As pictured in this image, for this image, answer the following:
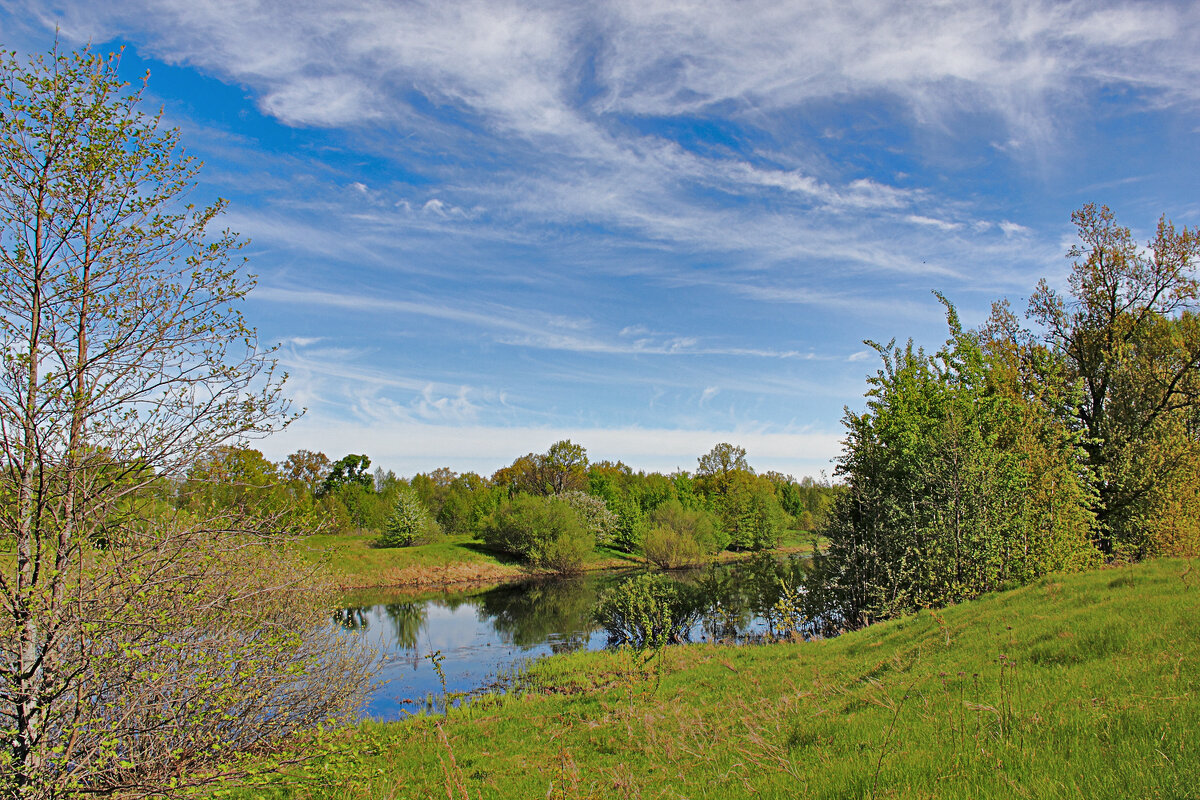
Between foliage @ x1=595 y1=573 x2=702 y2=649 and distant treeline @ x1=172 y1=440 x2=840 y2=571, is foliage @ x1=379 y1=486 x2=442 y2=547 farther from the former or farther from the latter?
foliage @ x1=595 y1=573 x2=702 y2=649

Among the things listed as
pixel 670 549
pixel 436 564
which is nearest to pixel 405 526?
pixel 436 564

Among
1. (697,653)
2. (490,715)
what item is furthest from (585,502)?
(490,715)

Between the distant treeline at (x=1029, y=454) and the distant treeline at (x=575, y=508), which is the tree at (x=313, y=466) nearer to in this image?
the distant treeline at (x=575, y=508)

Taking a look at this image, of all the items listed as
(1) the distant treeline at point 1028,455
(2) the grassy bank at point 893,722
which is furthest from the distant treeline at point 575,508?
(2) the grassy bank at point 893,722

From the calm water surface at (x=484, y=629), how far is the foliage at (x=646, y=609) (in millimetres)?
957

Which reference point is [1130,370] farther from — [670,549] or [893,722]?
[670,549]

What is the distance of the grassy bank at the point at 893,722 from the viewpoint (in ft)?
15.5

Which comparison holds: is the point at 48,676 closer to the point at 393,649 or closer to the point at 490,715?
the point at 490,715

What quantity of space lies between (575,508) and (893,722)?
7116 cm

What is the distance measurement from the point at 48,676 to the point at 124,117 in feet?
20.5

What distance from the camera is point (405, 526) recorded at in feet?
228

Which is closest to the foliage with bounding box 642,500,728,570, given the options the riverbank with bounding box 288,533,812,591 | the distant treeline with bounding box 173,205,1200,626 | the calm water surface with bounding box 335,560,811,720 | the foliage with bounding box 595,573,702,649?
the riverbank with bounding box 288,533,812,591

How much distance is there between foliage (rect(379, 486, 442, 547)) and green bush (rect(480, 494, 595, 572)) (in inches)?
374

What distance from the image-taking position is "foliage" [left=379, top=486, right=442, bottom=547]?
69562 mm
